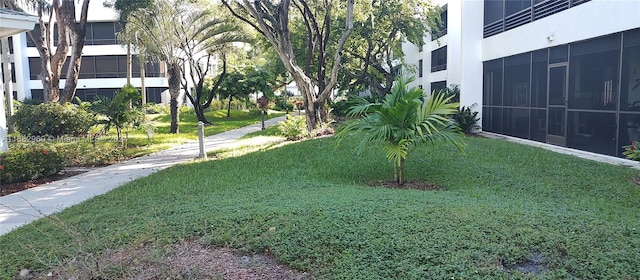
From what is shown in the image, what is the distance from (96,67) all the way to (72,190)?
34.8 metres

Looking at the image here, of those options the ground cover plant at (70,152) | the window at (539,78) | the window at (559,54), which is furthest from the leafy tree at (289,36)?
the window at (559,54)

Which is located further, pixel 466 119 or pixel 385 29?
pixel 385 29

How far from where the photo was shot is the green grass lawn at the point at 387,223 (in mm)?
3838

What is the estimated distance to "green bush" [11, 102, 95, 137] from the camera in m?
14.4

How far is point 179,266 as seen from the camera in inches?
156

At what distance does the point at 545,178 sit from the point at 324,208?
4.27 meters

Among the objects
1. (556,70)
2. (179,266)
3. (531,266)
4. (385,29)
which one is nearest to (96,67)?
(385,29)

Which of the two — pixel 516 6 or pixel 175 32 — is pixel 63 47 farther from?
pixel 516 6

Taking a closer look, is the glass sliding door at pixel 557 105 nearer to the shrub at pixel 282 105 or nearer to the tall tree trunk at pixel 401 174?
the tall tree trunk at pixel 401 174

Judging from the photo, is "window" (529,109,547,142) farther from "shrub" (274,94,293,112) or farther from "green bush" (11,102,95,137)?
"shrub" (274,94,293,112)

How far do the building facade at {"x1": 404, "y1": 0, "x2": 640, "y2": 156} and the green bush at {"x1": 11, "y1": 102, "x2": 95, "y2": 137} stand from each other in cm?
1289

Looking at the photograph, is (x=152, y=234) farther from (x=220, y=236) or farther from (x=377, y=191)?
(x=377, y=191)

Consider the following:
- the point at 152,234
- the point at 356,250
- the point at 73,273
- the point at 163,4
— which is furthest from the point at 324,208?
the point at 163,4

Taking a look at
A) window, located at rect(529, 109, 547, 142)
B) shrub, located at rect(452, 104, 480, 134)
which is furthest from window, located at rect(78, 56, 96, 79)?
window, located at rect(529, 109, 547, 142)
